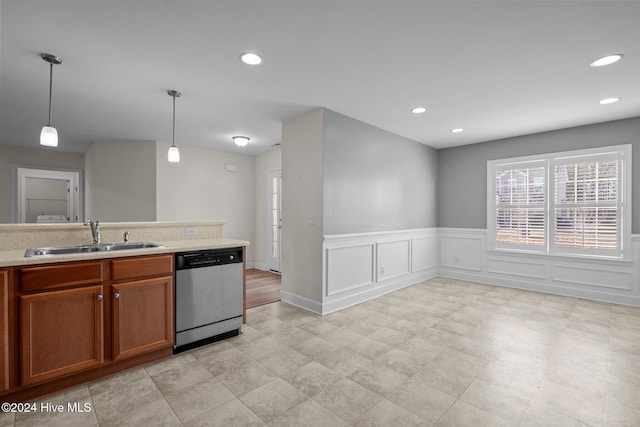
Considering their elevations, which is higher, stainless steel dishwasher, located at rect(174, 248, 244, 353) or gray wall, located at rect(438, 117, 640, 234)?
gray wall, located at rect(438, 117, 640, 234)

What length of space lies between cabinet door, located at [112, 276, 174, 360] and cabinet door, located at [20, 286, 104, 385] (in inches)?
4.4

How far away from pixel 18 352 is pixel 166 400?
0.98 metres

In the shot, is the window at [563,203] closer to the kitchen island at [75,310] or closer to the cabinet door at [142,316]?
the kitchen island at [75,310]

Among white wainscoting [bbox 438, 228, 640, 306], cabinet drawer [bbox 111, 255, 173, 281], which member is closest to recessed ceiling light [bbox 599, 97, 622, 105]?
white wainscoting [bbox 438, 228, 640, 306]

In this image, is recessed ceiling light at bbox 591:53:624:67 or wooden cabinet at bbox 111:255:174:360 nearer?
wooden cabinet at bbox 111:255:174:360

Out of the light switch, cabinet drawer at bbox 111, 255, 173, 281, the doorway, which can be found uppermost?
the doorway

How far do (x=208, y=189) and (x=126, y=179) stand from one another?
4.72 feet

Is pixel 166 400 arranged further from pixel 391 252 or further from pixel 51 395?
pixel 391 252

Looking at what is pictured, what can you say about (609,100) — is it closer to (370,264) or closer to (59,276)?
(370,264)

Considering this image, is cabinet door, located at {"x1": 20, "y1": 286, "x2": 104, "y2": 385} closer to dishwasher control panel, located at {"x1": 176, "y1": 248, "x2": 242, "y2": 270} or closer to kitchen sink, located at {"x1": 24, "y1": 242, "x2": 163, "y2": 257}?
kitchen sink, located at {"x1": 24, "y1": 242, "x2": 163, "y2": 257}

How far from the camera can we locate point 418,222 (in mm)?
5367

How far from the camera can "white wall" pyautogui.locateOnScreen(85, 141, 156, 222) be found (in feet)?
17.7

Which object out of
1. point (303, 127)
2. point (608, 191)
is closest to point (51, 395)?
point (303, 127)

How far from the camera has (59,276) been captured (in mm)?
2021
